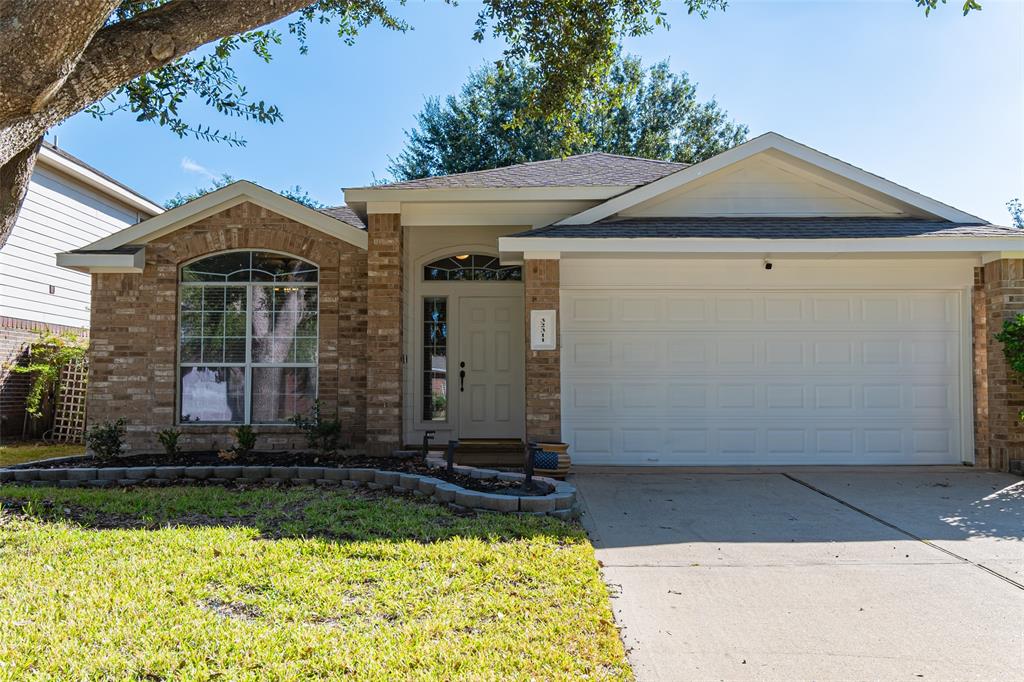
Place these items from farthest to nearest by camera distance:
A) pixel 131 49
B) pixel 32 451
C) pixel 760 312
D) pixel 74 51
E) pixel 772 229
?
1. pixel 32 451
2. pixel 760 312
3. pixel 772 229
4. pixel 131 49
5. pixel 74 51

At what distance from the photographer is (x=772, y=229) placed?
339 inches

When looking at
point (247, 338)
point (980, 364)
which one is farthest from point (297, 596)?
point (980, 364)

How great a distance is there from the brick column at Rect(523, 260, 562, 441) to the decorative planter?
247 millimetres

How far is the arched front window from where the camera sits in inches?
371

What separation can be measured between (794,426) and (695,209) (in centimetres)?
319

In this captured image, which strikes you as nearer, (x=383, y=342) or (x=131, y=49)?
(x=131, y=49)

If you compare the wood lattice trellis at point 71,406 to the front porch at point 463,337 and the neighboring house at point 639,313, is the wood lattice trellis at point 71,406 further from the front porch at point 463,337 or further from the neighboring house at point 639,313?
the front porch at point 463,337

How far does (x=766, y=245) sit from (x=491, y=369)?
4269 mm

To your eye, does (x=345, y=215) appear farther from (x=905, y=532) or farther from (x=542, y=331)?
(x=905, y=532)

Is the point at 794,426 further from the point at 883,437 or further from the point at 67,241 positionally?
the point at 67,241

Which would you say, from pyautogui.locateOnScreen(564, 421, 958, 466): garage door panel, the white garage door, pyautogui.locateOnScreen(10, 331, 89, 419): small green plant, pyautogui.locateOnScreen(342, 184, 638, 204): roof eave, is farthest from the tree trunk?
pyautogui.locateOnScreen(10, 331, 89, 419): small green plant

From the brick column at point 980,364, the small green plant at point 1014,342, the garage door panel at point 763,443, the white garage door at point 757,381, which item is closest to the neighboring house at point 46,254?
the white garage door at point 757,381

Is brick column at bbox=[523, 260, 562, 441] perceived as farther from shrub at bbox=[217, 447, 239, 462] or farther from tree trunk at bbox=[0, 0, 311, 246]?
tree trunk at bbox=[0, 0, 311, 246]

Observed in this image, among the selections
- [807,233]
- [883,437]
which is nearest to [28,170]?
[807,233]
